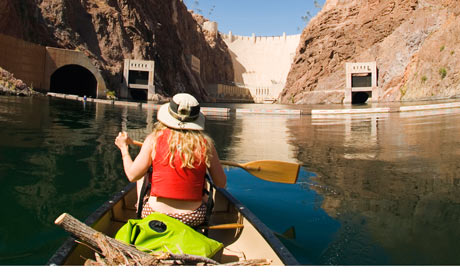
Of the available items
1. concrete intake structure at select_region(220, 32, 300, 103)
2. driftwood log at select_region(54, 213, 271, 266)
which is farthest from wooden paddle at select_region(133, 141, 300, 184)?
concrete intake structure at select_region(220, 32, 300, 103)

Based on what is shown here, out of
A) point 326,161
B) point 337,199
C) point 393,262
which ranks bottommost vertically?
point 393,262

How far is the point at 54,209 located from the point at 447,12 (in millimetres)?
49653

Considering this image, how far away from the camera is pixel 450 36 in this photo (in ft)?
123

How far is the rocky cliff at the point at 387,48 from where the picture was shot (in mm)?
37656

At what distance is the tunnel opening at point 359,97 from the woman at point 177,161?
5569cm

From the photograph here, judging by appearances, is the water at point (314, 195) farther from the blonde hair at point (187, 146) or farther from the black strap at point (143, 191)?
the blonde hair at point (187, 146)

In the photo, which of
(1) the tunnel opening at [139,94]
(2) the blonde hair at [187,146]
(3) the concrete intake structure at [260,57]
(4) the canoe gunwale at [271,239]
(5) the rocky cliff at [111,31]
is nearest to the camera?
(4) the canoe gunwale at [271,239]

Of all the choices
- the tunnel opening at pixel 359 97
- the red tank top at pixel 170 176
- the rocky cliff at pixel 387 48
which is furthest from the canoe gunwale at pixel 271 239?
the tunnel opening at pixel 359 97

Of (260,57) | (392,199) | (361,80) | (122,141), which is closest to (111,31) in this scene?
(361,80)

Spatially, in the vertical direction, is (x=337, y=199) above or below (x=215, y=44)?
below

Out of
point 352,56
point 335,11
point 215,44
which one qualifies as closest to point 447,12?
point 352,56

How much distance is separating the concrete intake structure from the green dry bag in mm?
135138

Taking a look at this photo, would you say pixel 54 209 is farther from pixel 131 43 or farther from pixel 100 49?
pixel 131 43

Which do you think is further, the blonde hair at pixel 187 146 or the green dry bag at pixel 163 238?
the blonde hair at pixel 187 146
